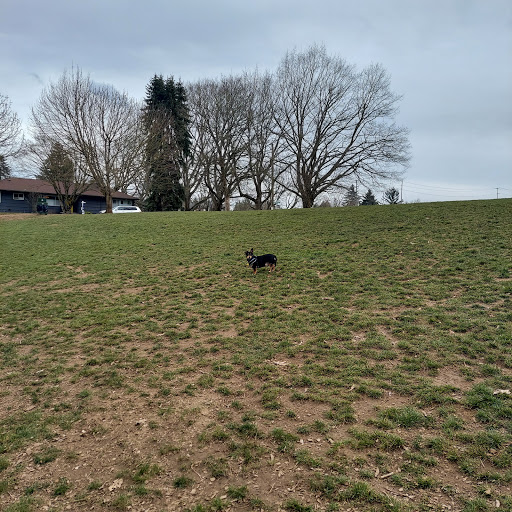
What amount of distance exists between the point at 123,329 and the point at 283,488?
14.6 ft

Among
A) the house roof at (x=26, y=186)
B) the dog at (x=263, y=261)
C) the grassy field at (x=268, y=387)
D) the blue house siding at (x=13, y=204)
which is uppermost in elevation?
the house roof at (x=26, y=186)

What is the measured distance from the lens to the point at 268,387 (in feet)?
13.4

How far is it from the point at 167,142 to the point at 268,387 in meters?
34.3

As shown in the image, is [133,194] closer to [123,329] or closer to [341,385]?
[123,329]

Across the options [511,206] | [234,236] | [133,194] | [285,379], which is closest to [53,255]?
[234,236]

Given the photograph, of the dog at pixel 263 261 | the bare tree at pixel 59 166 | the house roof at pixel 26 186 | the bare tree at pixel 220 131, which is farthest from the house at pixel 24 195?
the dog at pixel 263 261

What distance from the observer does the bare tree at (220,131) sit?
3550cm

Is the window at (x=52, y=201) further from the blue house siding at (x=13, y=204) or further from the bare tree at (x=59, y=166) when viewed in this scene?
the bare tree at (x=59, y=166)

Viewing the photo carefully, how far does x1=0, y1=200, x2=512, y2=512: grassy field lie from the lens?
272cm

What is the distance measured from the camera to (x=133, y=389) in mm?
4289

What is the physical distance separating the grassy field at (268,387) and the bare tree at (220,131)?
2975cm

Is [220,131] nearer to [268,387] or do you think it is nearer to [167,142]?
[167,142]

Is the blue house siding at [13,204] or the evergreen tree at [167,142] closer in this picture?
the evergreen tree at [167,142]

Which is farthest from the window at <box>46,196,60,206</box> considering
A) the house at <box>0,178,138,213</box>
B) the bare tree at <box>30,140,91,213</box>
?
the bare tree at <box>30,140,91,213</box>
